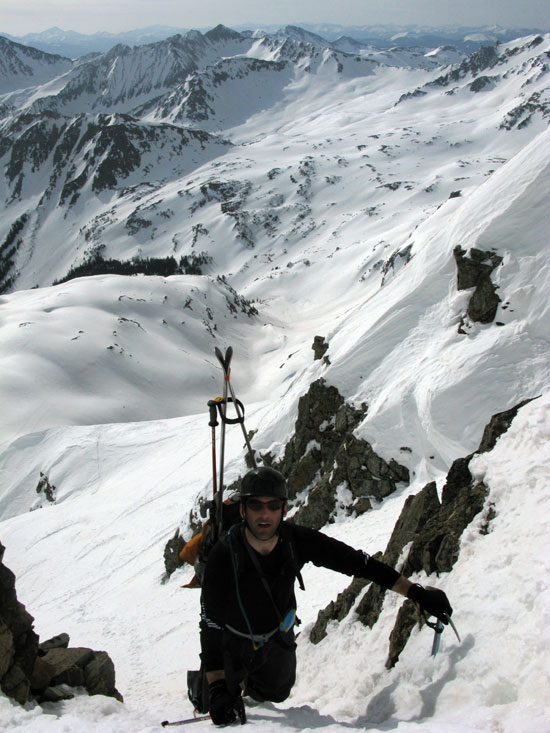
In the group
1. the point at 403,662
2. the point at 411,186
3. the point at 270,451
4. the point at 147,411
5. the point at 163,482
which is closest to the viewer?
the point at 403,662

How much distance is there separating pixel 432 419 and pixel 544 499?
1078 centimetres

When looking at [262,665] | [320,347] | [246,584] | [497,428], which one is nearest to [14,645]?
[262,665]

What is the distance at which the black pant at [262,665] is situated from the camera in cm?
515

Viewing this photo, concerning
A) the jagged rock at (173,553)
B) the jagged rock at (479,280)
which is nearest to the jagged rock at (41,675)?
the jagged rock at (173,553)

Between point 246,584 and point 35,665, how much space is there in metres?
6.57

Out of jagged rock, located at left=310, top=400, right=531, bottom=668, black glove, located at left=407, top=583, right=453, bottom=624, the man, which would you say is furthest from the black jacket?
jagged rock, located at left=310, top=400, right=531, bottom=668

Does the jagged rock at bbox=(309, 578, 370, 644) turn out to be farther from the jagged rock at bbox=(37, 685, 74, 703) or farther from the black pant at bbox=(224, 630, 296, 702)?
the jagged rock at bbox=(37, 685, 74, 703)

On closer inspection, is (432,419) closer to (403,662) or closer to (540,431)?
(540,431)

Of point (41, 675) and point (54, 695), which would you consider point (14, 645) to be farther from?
point (54, 695)

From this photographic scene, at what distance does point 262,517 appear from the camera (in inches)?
203

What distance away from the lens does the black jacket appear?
515 centimetres

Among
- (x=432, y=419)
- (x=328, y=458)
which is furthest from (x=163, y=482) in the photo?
(x=432, y=419)

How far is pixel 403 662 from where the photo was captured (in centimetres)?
570

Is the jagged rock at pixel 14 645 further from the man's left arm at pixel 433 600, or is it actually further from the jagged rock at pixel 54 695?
the man's left arm at pixel 433 600
